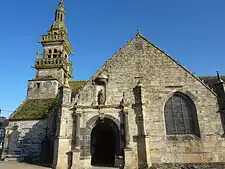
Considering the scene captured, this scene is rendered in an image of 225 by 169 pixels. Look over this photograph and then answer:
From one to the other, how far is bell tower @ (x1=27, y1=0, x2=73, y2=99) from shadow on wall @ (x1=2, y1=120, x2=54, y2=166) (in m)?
4.66

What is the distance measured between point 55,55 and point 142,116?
58.1ft

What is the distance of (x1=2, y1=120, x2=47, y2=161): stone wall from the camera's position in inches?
628

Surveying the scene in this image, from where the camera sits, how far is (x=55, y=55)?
2464 cm

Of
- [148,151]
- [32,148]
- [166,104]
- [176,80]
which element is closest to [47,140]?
[32,148]

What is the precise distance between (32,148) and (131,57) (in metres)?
12.1

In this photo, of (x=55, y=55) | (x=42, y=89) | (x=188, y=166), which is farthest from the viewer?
(x=55, y=55)

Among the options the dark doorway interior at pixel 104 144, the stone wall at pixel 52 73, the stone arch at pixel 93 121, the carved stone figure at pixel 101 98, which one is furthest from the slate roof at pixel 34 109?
the stone arch at pixel 93 121

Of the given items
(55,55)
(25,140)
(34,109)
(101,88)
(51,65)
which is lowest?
(25,140)

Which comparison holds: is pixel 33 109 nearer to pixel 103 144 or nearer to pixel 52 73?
pixel 52 73

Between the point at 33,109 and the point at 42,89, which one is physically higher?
the point at 42,89

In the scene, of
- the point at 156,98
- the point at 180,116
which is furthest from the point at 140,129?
the point at 180,116

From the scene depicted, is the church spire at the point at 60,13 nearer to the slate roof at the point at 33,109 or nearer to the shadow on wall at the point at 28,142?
the slate roof at the point at 33,109

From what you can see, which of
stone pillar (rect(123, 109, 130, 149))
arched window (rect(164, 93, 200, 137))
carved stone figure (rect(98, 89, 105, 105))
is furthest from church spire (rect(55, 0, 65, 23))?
arched window (rect(164, 93, 200, 137))

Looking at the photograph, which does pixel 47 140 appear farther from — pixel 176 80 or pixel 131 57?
pixel 176 80
